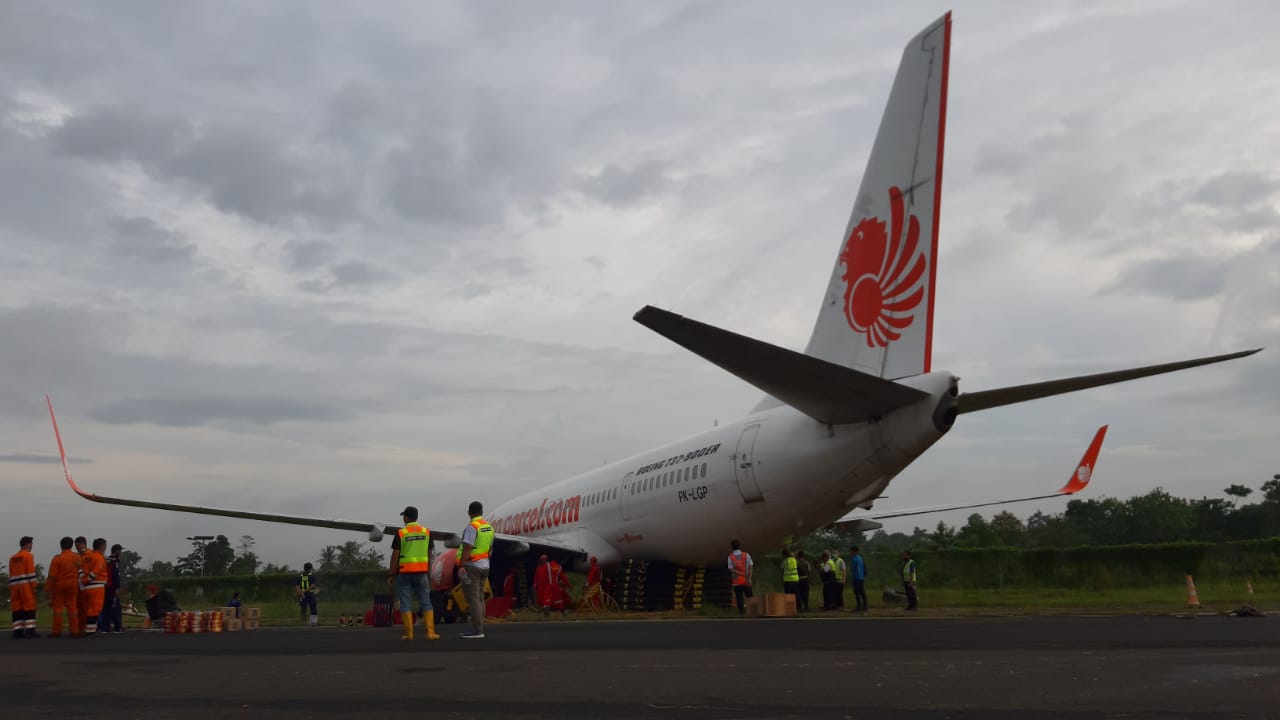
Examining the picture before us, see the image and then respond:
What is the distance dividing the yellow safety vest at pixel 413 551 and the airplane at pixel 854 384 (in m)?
4.58

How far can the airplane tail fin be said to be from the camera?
14234 mm

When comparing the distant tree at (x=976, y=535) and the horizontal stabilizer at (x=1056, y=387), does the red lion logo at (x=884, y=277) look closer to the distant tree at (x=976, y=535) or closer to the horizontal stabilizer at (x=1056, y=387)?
the horizontal stabilizer at (x=1056, y=387)

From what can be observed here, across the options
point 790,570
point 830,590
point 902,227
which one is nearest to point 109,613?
point 790,570

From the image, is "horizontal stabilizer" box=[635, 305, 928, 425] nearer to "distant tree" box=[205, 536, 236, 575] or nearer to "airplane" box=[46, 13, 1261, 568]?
"airplane" box=[46, 13, 1261, 568]

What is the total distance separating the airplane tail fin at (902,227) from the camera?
14234 mm

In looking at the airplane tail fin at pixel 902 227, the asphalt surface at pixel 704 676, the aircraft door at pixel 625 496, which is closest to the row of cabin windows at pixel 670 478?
→ the aircraft door at pixel 625 496

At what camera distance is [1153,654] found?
7801 millimetres

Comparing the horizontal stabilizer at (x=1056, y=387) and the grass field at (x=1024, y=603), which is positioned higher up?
the horizontal stabilizer at (x=1056, y=387)

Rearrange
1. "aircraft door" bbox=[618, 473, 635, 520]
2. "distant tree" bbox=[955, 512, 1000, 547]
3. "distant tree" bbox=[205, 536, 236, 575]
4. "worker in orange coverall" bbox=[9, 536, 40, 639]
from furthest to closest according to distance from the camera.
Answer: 1. "distant tree" bbox=[205, 536, 236, 575]
2. "distant tree" bbox=[955, 512, 1000, 547]
3. "aircraft door" bbox=[618, 473, 635, 520]
4. "worker in orange coverall" bbox=[9, 536, 40, 639]

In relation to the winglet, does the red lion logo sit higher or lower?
higher

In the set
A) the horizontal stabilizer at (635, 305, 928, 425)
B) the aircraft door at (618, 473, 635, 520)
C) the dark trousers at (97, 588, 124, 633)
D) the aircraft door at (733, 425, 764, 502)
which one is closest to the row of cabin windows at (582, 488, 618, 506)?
the aircraft door at (618, 473, 635, 520)

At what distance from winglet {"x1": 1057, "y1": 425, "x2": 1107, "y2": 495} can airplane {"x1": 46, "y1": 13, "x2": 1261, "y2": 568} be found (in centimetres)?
697

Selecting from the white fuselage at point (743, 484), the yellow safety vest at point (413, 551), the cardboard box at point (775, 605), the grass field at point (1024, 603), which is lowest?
the grass field at point (1024, 603)

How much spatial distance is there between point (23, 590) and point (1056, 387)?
52.0ft
